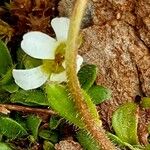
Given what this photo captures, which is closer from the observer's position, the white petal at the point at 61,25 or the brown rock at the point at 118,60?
the white petal at the point at 61,25

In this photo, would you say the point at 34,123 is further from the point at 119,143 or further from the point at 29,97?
the point at 119,143

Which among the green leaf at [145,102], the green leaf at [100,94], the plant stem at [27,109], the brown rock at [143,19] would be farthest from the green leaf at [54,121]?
the brown rock at [143,19]

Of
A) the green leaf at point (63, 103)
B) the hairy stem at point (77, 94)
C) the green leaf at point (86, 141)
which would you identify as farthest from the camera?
the green leaf at point (86, 141)

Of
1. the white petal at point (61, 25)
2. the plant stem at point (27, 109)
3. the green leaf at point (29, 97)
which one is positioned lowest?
the plant stem at point (27, 109)

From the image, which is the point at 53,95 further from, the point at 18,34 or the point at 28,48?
the point at 18,34

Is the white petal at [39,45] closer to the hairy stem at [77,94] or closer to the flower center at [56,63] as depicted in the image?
the flower center at [56,63]

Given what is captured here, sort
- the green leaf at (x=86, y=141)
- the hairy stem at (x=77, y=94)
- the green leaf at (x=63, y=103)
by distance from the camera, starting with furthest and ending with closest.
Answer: the green leaf at (x=86, y=141) < the green leaf at (x=63, y=103) < the hairy stem at (x=77, y=94)

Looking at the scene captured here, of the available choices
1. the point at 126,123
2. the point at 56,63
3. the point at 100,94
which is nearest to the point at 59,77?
the point at 56,63
